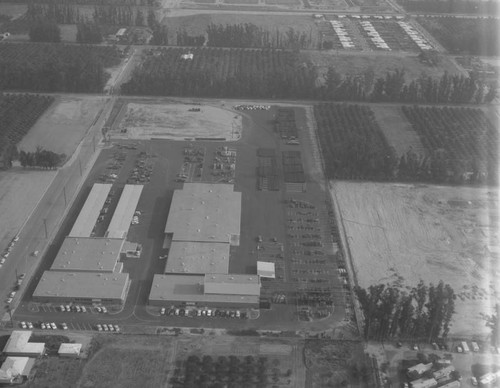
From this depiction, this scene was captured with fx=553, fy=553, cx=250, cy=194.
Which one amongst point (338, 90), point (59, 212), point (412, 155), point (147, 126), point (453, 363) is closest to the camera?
point (453, 363)

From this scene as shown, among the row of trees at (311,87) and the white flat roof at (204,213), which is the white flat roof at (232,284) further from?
the row of trees at (311,87)

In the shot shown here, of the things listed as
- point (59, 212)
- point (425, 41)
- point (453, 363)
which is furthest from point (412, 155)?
point (425, 41)

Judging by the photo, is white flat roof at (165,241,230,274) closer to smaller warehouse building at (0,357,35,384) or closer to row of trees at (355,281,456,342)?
row of trees at (355,281,456,342)

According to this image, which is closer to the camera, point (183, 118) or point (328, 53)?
point (183, 118)

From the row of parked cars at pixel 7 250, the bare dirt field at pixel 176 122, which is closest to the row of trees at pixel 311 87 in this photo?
the bare dirt field at pixel 176 122

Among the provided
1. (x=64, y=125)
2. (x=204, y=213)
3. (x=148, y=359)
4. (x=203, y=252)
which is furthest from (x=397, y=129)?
(x=148, y=359)

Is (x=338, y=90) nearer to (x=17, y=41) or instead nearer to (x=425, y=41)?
(x=425, y=41)
